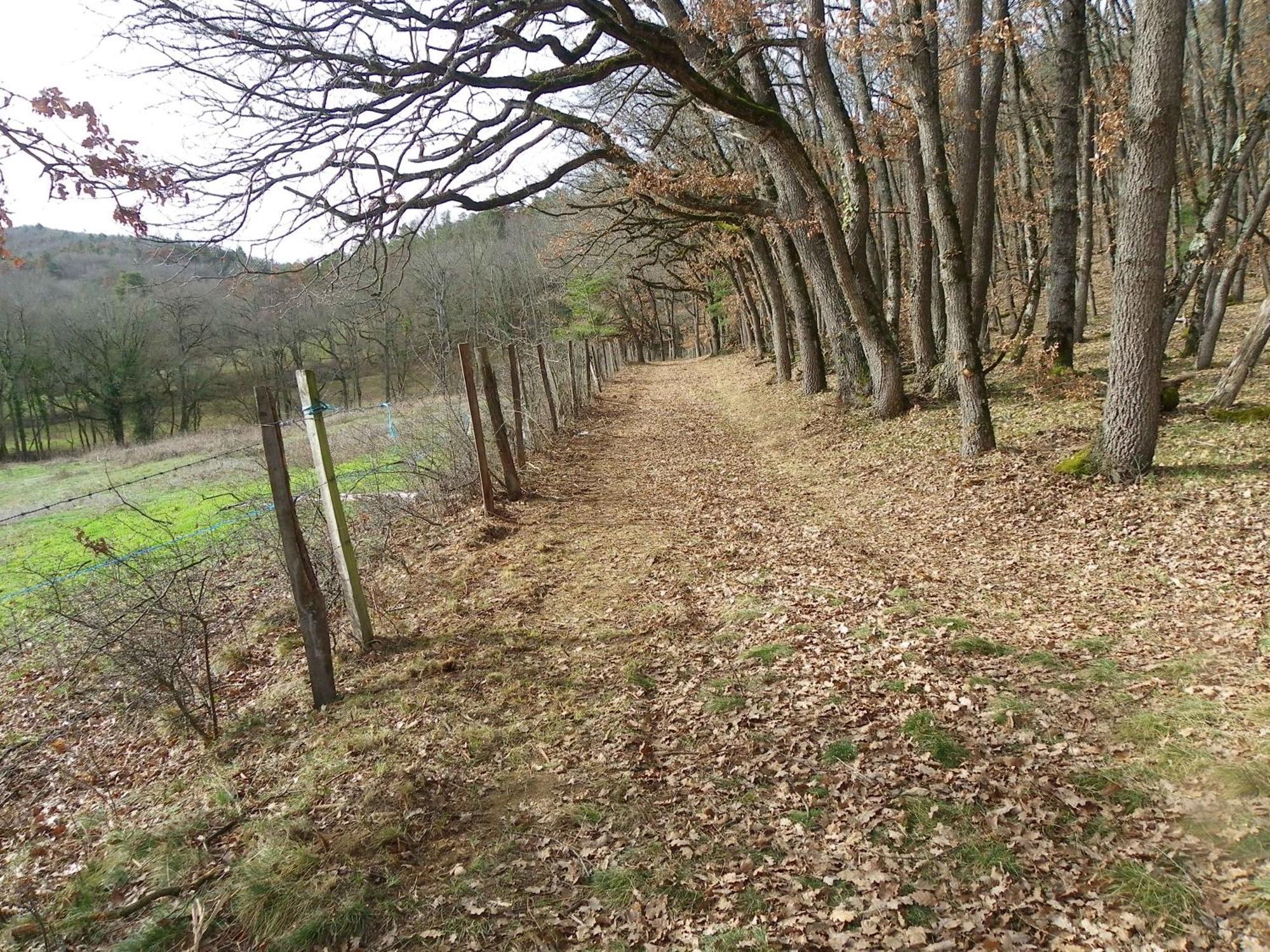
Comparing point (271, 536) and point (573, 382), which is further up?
point (573, 382)

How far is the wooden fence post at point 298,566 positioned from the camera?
4.89m

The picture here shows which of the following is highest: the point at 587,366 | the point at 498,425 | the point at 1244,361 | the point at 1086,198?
the point at 1086,198

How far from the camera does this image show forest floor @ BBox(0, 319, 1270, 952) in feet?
10.3

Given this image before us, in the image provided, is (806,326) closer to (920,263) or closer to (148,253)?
(920,263)

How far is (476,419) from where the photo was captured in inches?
382

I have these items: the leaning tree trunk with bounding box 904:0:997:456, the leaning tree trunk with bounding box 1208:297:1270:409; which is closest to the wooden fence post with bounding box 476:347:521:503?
the leaning tree trunk with bounding box 904:0:997:456

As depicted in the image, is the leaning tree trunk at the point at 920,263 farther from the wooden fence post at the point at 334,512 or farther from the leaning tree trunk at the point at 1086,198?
the wooden fence post at the point at 334,512

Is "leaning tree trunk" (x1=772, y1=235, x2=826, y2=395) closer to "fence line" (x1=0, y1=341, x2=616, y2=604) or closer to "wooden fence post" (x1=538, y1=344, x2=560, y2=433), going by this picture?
"fence line" (x1=0, y1=341, x2=616, y2=604)

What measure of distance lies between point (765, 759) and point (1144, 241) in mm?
6627

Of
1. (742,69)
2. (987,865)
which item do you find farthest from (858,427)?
(987,865)

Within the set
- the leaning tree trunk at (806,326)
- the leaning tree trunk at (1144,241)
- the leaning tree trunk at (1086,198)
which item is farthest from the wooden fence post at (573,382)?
the leaning tree trunk at (1144,241)

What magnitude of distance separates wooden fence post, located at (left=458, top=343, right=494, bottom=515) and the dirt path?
138 cm

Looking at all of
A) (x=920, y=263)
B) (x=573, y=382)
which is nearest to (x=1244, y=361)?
(x=920, y=263)

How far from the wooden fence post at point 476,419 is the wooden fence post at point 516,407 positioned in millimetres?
1963
